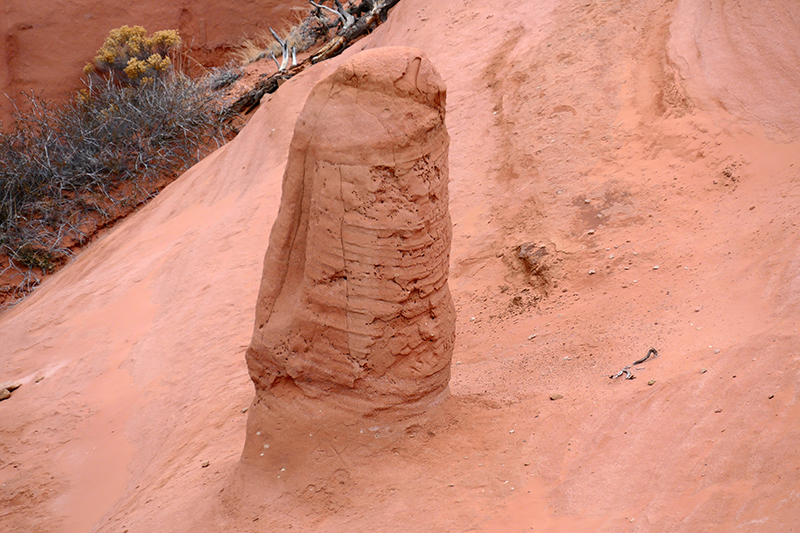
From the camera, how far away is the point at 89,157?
11.8 metres

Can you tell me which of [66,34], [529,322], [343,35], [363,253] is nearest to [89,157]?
[66,34]

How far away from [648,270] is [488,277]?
4.28 feet

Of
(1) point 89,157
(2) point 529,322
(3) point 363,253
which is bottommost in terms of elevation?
(2) point 529,322

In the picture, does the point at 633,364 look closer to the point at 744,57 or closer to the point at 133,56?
the point at 744,57

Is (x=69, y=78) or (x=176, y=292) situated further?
(x=69, y=78)

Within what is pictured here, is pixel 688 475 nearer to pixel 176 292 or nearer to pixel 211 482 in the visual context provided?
pixel 211 482

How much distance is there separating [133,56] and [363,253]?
40.6 ft

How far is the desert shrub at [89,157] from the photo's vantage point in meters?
11.1

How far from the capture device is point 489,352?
5.14 meters

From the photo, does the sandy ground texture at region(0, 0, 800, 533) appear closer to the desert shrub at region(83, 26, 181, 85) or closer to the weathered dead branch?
the weathered dead branch

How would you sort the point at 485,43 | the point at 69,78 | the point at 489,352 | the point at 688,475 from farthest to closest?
the point at 69,78 < the point at 485,43 < the point at 489,352 < the point at 688,475

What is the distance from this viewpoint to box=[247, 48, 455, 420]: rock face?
3.34m

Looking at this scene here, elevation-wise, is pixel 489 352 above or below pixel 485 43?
below

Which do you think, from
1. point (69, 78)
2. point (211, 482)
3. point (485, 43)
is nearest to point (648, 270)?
point (211, 482)
